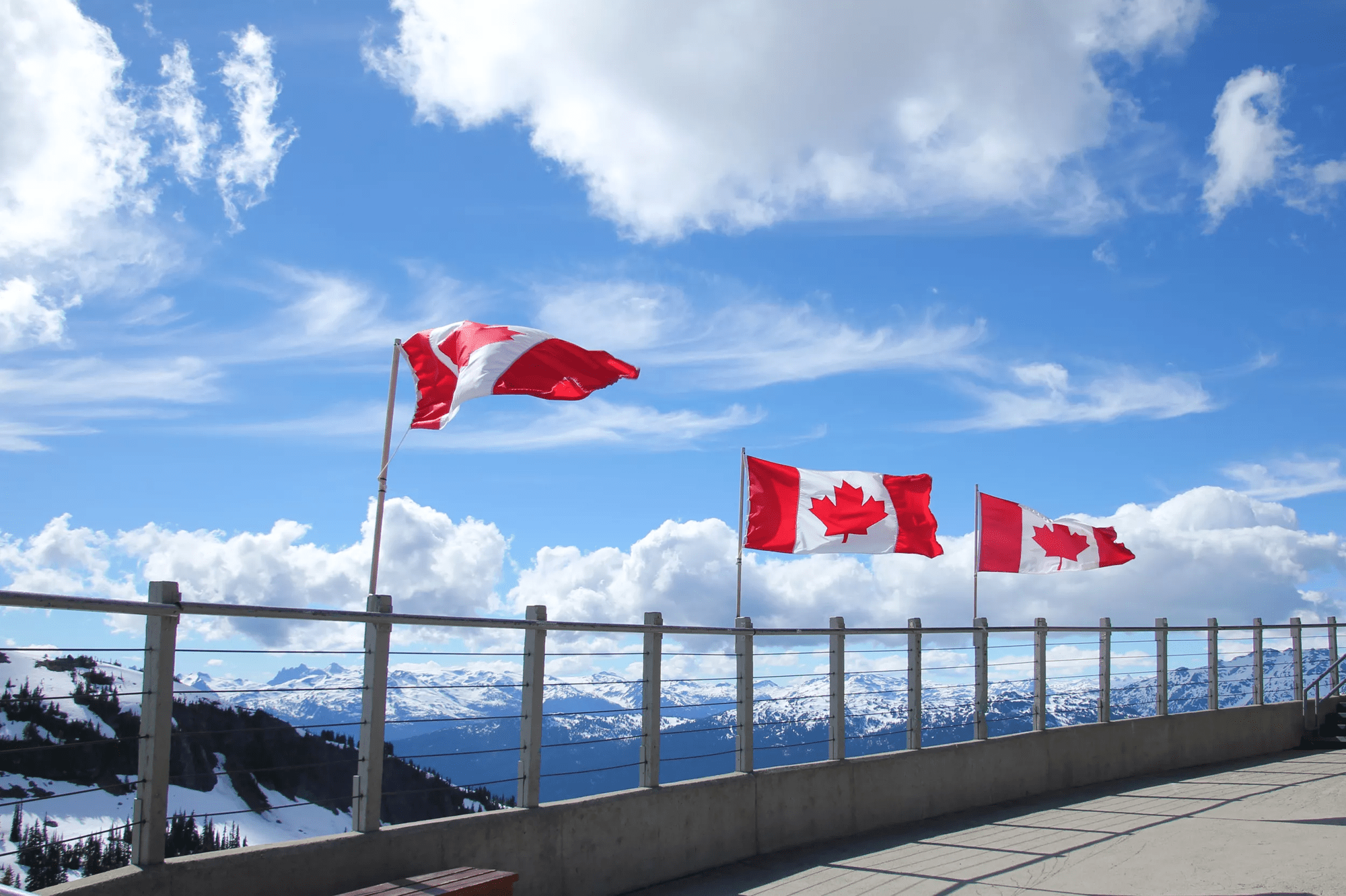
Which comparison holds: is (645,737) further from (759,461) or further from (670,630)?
(759,461)

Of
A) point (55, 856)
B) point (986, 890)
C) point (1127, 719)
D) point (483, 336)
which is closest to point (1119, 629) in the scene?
point (1127, 719)

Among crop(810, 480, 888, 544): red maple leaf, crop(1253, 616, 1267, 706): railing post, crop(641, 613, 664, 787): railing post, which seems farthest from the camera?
crop(1253, 616, 1267, 706): railing post

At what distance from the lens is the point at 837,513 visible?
587 inches

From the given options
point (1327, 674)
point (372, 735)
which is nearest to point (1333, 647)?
point (1327, 674)

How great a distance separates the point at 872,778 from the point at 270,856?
7147mm

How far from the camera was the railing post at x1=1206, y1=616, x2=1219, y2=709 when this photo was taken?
18.5 metres

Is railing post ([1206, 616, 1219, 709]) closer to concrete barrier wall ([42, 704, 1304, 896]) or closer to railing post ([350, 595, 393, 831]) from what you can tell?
concrete barrier wall ([42, 704, 1304, 896])

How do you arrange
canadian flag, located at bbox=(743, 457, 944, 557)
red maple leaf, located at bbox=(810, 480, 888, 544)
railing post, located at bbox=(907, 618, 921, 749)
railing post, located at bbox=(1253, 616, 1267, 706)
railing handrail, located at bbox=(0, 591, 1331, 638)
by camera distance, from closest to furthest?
1. railing handrail, located at bbox=(0, 591, 1331, 638)
2. railing post, located at bbox=(907, 618, 921, 749)
3. canadian flag, located at bbox=(743, 457, 944, 557)
4. red maple leaf, located at bbox=(810, 480, 888, 544)
5. railing post, located at bbox=(1253, 616, 1267, 706)

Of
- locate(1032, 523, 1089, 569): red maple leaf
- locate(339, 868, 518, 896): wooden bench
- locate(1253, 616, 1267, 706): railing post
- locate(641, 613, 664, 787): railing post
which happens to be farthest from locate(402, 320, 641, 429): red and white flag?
locate(1253, 616, 1267, 706): railing post

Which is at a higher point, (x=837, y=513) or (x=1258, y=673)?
(x=837, y=513)

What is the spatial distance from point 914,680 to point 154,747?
29.7ft

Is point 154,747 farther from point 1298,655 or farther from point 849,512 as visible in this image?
point 1298,655

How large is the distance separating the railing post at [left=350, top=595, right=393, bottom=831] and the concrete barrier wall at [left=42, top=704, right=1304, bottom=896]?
0.16m

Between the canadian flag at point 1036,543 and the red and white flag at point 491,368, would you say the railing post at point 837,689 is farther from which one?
the canadian flag at point 1036,543
